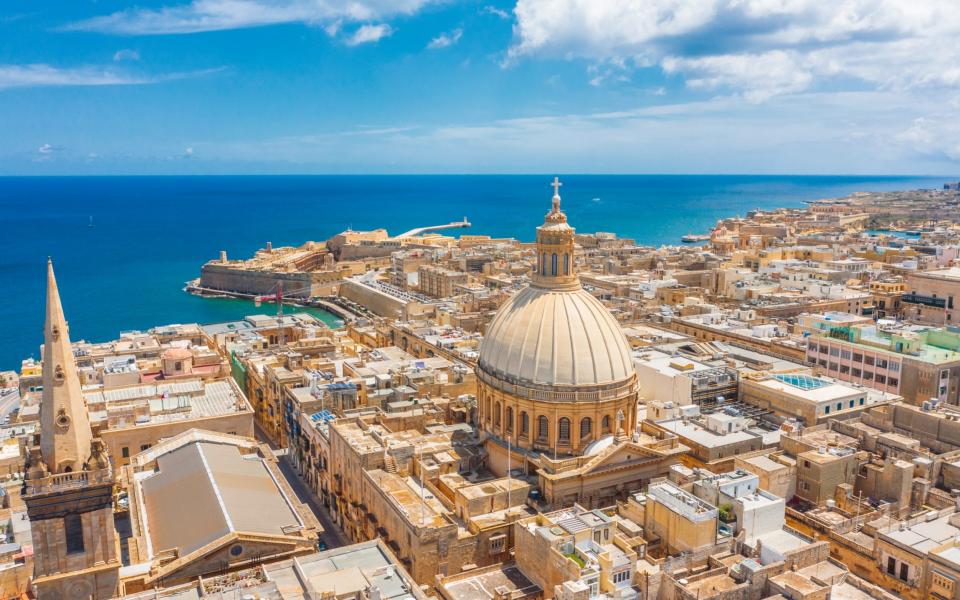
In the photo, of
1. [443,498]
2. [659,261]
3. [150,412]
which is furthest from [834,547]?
[659,261]

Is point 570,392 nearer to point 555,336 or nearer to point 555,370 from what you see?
point 555,370

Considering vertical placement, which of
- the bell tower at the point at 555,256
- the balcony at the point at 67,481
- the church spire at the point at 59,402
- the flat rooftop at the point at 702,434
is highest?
the bell tower at the point at 555,256

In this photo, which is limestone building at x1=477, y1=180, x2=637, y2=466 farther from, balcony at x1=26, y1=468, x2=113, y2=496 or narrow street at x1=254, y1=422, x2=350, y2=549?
balcony at x1=26, y1=468, x2=113, y2=496

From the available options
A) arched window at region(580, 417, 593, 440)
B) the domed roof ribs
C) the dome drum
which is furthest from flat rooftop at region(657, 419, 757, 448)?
arched window at region(580, 417, 593, 440)

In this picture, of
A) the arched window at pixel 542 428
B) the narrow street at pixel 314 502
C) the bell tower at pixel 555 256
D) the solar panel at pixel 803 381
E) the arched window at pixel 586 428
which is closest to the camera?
the arched window at pixel 542 428

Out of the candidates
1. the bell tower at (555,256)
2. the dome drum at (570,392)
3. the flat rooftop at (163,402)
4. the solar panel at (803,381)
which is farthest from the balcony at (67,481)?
the solar panel at (803,381)

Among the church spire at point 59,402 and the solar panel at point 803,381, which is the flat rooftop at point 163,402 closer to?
the church spire at point 59,402

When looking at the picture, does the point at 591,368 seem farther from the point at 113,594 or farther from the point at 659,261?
the point at 659,261
